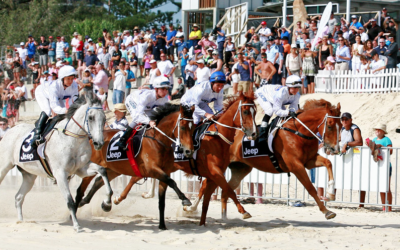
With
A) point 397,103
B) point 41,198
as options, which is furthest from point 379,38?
point 41,198

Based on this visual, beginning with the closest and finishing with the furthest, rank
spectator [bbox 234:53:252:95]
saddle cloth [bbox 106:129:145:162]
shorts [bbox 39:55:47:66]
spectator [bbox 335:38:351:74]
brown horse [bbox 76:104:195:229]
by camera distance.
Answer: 1. brown horse [bbox 76:104:195:229]
2. saddle cloth [bbox 106:129:145:162]
3. spectator [bbox 335:38:351:74]
4. spectator [bbox 234:53:252:95]
5. shorts [bbox 39:55:47:66]

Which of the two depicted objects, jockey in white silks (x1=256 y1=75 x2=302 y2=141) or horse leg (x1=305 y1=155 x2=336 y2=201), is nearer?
horse leg (x1=305 y1=155 x2=336 y2=201)

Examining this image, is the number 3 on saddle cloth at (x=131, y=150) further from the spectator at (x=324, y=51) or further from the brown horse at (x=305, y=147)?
the spectator at (x=324, y=51)

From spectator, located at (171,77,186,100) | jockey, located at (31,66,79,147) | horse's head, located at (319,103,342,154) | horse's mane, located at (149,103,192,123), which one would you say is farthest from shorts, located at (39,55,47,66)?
horse's head, located at (319,103,342,154)

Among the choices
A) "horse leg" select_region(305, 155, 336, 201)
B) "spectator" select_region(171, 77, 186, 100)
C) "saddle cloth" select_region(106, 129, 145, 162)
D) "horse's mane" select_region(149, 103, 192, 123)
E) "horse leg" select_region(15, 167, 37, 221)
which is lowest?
"horse leg" select_region(15, 167, 37, 221)

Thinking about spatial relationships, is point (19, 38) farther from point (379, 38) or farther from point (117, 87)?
point (379, 38)

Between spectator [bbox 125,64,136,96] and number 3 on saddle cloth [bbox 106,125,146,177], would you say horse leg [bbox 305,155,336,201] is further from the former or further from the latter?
spectator [bbox 125,64,136,96]

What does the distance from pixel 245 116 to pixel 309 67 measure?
34.6ft

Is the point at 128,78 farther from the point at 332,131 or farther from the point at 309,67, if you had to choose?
the point at 332,131

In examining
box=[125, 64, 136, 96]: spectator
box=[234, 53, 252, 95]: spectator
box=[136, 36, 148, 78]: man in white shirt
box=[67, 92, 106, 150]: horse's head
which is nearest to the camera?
box=[67, 92, 106, 150]: horse's head

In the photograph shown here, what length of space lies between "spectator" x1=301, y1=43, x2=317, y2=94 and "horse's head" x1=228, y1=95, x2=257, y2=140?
10152mm

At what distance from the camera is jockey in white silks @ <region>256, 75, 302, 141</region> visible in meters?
10.4

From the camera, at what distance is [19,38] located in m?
42.1

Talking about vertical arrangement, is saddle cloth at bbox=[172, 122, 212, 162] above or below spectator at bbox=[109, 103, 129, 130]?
below
